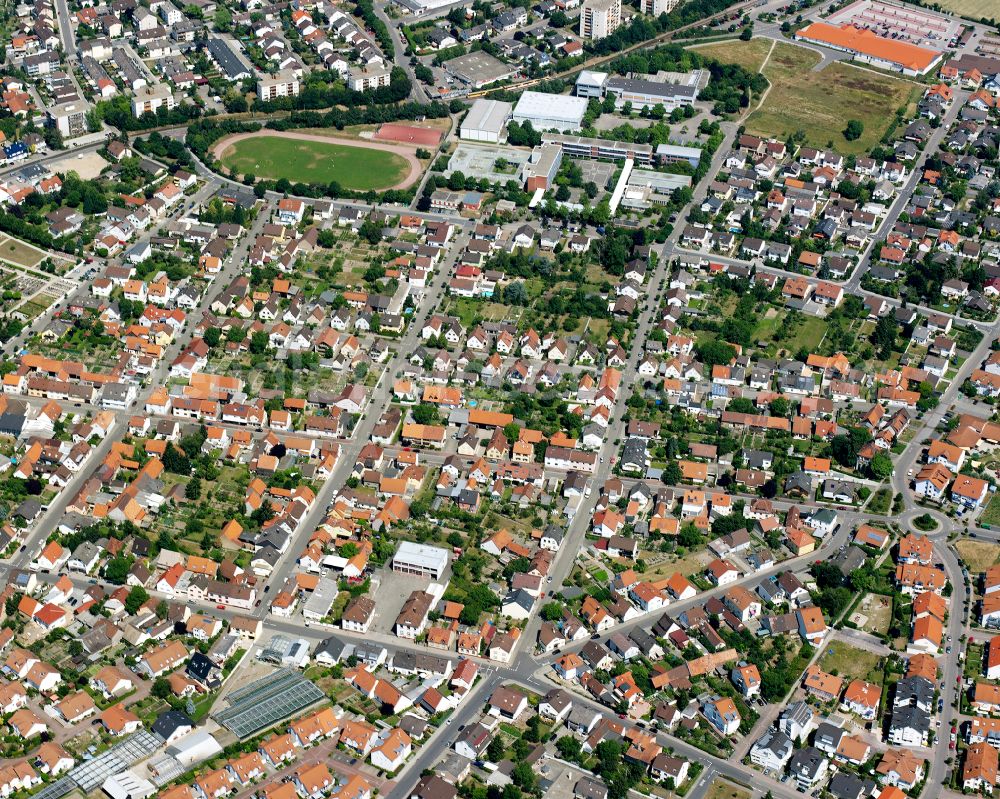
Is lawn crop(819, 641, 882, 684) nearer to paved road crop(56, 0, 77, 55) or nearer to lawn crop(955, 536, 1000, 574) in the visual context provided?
lawn crop(955, 536, 1000, 574)

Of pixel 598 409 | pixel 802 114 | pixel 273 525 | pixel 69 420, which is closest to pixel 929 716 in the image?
pixel 598 409

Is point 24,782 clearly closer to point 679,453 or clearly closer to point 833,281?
point 679,453

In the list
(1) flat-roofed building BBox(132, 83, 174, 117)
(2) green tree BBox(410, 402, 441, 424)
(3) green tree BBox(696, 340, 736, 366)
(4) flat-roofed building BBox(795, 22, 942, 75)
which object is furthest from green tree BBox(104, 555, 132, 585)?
(4) flat-roofed building BBox(795, 22, 942, 75)

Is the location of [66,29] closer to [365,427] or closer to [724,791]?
[365,427]

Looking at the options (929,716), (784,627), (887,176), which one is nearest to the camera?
(929,716)

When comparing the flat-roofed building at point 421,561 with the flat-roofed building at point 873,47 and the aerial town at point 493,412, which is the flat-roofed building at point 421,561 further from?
the flat-roofed building at point 873,47

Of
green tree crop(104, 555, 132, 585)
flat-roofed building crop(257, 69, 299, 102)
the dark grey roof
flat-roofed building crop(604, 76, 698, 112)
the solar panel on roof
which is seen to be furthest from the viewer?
flat-roofed building crop(604, 76, 698, 112)

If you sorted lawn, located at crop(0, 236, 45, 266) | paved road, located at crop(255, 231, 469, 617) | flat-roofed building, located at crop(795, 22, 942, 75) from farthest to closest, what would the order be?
flat-roofed building, located at crop(795, 22, 942, 75)
lawn, located at crop(0, 236, 45, 266)
paved road, located at crop(255, 231, 469, 617)
